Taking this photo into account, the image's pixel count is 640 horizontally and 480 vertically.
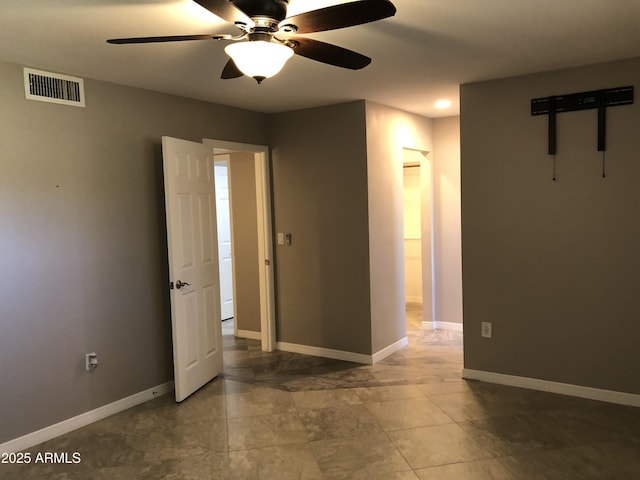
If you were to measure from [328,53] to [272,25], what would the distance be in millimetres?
334

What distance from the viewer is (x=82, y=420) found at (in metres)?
3.30

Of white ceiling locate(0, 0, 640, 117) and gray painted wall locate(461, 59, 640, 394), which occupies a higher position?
white ceiling locate(0, 0, 640, 117)

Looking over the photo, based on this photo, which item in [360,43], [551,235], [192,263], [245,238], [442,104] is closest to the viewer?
[360,43]

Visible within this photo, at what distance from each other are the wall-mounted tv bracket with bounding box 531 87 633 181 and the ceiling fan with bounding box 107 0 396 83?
196cm

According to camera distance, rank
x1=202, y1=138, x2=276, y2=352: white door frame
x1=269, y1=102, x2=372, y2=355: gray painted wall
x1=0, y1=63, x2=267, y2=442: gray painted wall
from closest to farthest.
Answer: x1=0, y1=63, x2=267, y2=442: gray painted wall → x1=269, y1=102, x2=372, y2=355: gray painted wall → x1=202, y1=138, x2=276, y2=352: white door frame

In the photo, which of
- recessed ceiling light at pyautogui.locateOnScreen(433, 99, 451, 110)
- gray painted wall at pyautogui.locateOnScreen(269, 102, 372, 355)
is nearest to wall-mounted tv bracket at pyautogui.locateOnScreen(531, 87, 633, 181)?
recessed ceiling light at pyautogui.locateOnScreen(433, 99, 451, 110)

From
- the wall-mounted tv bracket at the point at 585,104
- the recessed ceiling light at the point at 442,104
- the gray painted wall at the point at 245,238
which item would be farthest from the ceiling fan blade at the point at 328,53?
the gray painted wall at the point at 245,238

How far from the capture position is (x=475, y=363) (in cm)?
393

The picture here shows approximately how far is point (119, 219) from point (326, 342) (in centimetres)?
212

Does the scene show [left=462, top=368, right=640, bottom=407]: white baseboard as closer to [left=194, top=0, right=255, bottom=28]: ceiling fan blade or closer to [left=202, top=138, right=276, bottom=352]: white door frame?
[left=202, top=138, right=276, bottom=352]: white door frame

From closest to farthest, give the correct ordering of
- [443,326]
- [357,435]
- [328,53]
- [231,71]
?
[328,53] < [231,71] < [357,435] < [443,326]

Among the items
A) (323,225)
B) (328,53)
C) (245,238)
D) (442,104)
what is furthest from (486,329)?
(245,238)

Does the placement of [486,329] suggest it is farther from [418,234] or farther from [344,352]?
[418,234]

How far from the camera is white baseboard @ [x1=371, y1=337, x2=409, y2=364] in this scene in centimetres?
444
